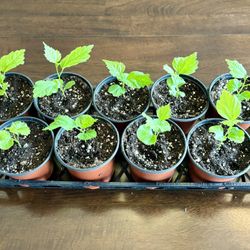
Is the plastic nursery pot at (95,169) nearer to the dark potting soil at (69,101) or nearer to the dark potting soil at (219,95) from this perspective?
the dark potting soil at (69,101)

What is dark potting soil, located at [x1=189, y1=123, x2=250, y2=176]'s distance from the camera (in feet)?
2.83

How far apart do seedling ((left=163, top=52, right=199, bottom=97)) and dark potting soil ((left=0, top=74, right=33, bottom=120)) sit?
1.31 feet

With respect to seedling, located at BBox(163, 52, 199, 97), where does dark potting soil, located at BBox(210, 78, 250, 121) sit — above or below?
below

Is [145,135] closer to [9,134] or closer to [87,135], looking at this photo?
[87,135]

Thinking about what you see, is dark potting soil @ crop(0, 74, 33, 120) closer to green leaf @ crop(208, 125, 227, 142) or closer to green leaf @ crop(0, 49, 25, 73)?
green leaf @ crop(0, 49, 25, 73)

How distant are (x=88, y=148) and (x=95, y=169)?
0.24ft

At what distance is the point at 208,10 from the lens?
1.26 metres

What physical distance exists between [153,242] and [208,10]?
0.86m

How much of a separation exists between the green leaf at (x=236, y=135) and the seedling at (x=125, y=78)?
24 cm

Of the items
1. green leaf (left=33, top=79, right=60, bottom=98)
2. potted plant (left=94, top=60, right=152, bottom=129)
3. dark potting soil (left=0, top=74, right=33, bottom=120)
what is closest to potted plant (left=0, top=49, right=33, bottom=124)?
dark potting soil (left=0, top=74, right=33, bottom=120)

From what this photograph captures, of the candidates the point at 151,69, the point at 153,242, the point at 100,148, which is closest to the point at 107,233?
the point at 153,242

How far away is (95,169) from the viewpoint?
33.4 inches

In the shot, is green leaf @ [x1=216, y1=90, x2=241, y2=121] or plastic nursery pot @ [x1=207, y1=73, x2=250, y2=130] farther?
plastic nursery pot @ [x1=207, y1=73, x2=250, y2=130]

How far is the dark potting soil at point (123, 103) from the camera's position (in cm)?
94
